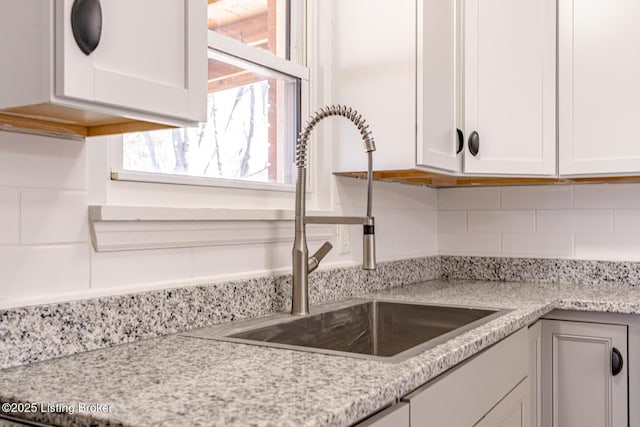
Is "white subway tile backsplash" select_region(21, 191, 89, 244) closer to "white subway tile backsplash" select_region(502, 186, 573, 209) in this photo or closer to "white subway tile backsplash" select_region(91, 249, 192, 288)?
"white subway tile backsplash" select_region(91, 249, 192, 288)

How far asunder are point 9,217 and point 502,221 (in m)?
2.04

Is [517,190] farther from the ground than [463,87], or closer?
closer

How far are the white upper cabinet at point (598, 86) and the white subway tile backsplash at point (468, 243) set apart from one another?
0.53 metres

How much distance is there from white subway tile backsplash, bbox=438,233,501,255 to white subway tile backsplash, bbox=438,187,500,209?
0.13 metres

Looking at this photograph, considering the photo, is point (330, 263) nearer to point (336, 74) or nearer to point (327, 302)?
point (327, 302)

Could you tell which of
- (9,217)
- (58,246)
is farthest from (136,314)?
(9,217)

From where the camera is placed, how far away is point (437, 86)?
6.32 feet

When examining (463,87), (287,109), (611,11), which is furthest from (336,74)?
(611,11)

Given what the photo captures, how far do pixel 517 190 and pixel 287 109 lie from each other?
120 centimetres

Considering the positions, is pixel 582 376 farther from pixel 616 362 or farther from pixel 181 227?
pixel 181 227

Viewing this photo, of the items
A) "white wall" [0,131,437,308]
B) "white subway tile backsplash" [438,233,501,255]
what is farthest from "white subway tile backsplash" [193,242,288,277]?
"white subway tile backsplash" [438,233,501,255]

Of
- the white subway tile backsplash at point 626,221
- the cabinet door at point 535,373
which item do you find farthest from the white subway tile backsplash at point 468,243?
the cabinet door at point 535,373

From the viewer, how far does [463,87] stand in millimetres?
2098

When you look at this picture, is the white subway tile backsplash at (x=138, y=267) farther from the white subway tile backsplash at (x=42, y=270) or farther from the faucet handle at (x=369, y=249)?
the faucet handle at (x=369, y=249)
